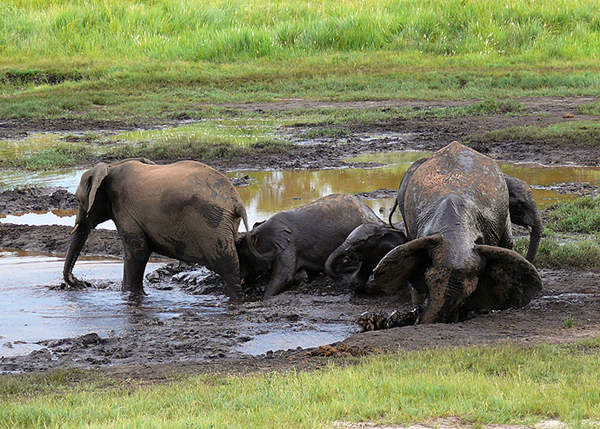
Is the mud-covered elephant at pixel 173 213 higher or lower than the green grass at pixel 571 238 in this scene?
higher

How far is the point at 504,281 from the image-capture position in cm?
686

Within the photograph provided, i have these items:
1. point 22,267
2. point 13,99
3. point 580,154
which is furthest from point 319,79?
point 22,267

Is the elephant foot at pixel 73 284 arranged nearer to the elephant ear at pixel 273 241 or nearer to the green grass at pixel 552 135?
the elephant ear at pixel 273 241

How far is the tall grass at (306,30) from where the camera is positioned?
2723 centimetres

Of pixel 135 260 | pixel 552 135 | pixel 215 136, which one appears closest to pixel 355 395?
pixel 135 260

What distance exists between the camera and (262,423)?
428 centimetres

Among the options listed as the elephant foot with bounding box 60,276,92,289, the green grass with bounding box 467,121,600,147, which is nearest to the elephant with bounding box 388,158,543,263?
the elephant foot with bounding box 60,276,92,289

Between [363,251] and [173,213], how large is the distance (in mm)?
1916

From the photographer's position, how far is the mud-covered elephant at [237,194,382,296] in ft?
28.9

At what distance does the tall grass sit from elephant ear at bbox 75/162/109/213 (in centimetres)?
1870

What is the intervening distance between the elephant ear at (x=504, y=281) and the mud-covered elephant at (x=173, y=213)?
2.69m

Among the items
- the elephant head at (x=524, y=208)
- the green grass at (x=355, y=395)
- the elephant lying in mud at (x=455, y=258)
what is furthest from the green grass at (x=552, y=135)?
the green grass at (x=355, y=395)

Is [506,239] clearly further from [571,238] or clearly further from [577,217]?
[577,217]

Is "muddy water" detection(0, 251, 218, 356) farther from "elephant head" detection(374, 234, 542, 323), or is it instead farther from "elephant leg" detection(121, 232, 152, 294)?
"elephant head" detection(374, 234, 542, 323)
